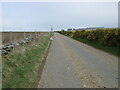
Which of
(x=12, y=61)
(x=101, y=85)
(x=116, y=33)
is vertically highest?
(x=116, y=33)

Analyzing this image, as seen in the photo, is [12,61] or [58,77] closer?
[58,77]

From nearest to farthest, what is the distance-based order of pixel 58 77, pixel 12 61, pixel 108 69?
pixel 58 77, pixel 12 61, pixel 108 69

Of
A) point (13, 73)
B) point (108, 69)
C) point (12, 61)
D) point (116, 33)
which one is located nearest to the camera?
point (13, 73)

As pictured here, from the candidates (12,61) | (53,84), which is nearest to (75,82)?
(53,84)

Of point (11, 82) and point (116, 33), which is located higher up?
point (116, 33)

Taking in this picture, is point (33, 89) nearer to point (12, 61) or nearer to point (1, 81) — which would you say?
point (1, 81)

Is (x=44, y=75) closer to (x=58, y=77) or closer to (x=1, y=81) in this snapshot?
(x=58, y=77)

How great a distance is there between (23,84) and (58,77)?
1723 millimetres

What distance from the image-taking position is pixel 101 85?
530 cm

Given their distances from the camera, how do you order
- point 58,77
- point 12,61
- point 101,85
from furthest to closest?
point 12,61 < point 58,77 < point 101,85

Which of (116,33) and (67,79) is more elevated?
(116,33)

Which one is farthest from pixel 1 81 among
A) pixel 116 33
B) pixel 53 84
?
pixel 116 33

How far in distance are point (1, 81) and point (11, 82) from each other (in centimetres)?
35

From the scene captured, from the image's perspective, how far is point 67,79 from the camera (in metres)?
5.95
